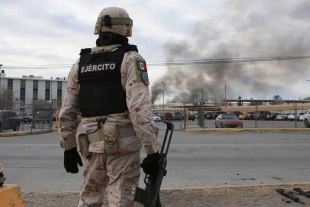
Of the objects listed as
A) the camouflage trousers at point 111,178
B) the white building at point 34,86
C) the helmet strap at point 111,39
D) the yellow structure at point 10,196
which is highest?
the white building at point 34,86

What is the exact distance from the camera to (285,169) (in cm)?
691

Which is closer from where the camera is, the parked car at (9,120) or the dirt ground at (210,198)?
the dirt ground at (210,198)

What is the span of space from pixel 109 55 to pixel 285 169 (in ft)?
18.5

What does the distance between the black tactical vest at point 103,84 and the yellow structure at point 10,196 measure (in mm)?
843

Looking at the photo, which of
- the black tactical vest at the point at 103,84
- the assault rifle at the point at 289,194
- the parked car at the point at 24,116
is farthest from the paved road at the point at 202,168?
the parked car at the point at 24,116

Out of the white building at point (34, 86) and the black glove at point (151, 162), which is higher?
the white building at point (34, 86)

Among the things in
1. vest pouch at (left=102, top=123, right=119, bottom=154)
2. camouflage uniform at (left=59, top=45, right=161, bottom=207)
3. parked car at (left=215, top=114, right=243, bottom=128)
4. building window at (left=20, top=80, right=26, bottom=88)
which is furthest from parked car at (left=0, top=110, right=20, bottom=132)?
building window at (left=20, top=80, right=26, bottom=88)

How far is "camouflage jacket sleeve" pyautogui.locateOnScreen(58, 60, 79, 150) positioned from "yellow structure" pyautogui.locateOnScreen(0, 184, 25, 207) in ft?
1.75

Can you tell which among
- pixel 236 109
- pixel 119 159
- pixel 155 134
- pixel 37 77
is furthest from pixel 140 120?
pixel 37 77

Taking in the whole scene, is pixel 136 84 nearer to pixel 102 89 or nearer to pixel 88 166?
pixel 102 89

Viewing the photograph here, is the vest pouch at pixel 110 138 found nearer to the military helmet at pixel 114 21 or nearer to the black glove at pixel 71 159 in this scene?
the black glove at pixel 71 159

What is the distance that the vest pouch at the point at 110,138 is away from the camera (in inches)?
93.3

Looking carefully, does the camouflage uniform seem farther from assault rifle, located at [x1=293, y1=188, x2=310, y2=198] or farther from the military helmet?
assault rifle, located at [x1=293, y1=188, x2=310, y2=198]

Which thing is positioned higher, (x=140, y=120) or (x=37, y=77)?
(x=37, y=77)
